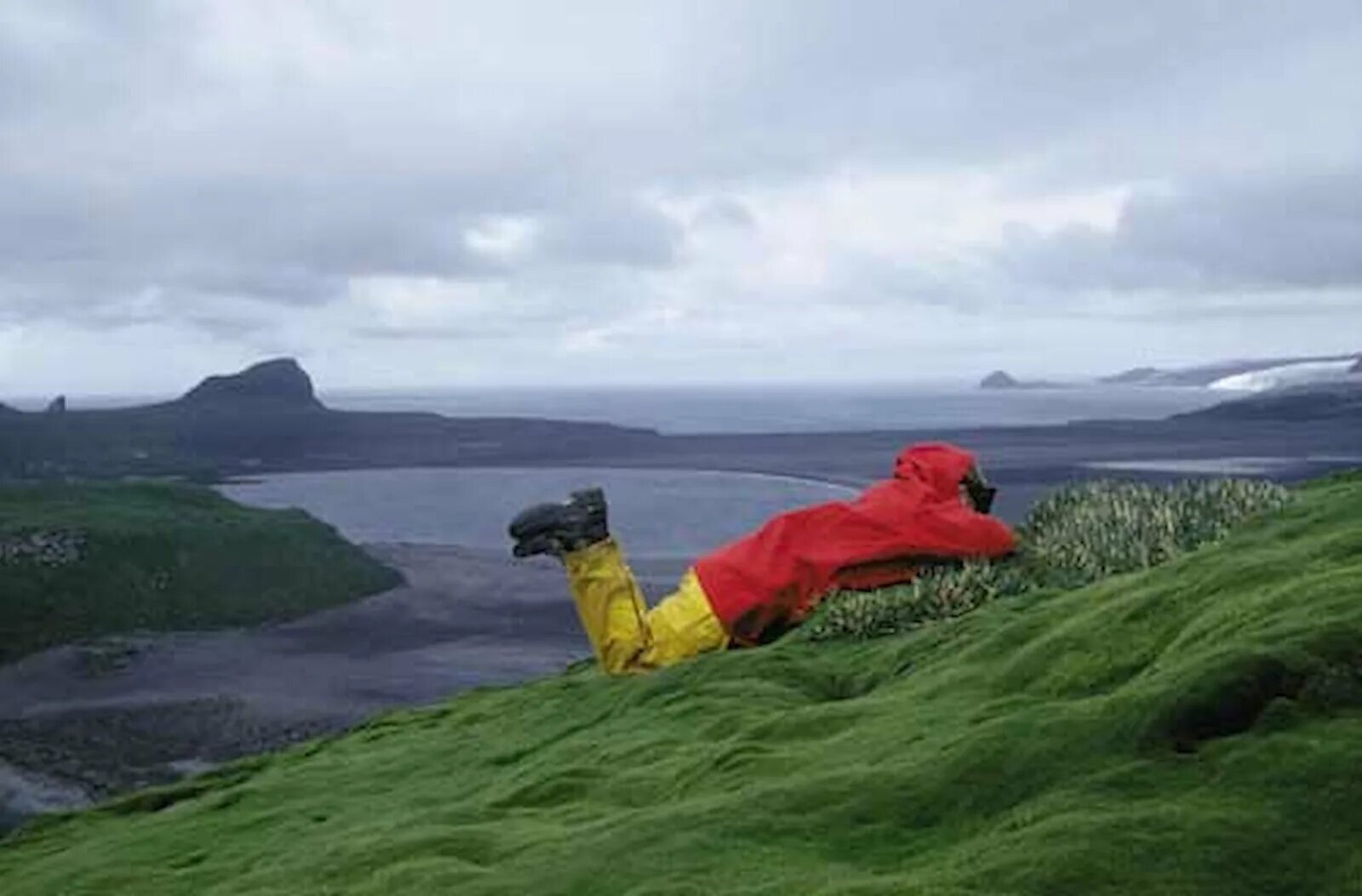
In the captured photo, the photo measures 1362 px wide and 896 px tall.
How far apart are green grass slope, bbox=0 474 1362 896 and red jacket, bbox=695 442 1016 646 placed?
1.70 meters

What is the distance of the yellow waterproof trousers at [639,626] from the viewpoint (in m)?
21.8

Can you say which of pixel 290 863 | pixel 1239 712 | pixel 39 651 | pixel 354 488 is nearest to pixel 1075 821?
pixel 1239 712

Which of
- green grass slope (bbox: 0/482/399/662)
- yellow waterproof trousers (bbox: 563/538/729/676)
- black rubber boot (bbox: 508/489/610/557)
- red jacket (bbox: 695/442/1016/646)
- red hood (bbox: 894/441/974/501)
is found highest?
red hood (bbox: 894/441/974/501)

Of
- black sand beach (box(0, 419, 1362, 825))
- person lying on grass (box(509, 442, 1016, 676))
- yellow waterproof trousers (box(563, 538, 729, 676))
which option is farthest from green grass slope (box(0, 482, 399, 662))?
person lying on grass (box(509, 442, 1016, 676))

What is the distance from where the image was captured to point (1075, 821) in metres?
8.75

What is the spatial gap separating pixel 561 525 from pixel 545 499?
111914 millimetres

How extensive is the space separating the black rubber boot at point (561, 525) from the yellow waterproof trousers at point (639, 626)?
56 cm

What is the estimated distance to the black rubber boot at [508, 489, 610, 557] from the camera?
20859 mm

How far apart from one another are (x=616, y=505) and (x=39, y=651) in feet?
235

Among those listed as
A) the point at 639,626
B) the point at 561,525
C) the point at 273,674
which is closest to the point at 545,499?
the point at 273,674

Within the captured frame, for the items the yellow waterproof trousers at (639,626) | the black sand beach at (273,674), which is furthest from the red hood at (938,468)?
the black sand beach at (273,674)

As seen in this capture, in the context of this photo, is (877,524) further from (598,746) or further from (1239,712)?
(1239,712)

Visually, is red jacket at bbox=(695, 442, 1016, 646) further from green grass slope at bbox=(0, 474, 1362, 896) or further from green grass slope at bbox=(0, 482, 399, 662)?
green grass slope at bbox=(0, 482, 399, 662)

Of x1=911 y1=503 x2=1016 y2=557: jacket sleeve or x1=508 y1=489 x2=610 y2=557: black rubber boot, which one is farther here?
x1=911 y1=503 x2=1016 y2=557: jacket sleeve
